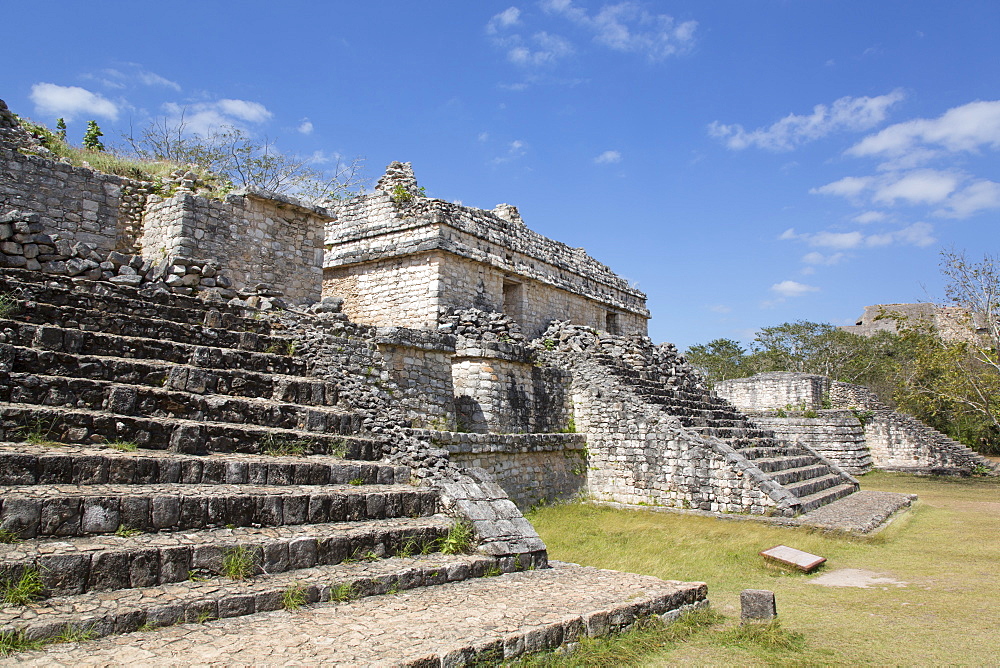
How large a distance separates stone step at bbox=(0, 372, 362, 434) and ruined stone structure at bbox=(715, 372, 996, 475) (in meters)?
14.9

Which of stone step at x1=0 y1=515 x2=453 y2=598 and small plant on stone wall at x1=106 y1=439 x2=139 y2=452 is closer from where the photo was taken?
stone step at x1=0 y1=515 x2=453 y2=598

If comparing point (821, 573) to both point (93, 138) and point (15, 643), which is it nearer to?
point (15, 643)

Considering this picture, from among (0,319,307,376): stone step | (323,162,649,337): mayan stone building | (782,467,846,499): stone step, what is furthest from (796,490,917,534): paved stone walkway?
(0,319,307,376): stone step

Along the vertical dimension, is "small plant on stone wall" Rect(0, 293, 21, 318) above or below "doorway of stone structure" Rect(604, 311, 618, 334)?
below

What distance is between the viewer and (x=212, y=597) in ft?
11.5

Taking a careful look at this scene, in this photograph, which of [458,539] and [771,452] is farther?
[771,452]

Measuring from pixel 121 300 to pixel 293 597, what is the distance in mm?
3534

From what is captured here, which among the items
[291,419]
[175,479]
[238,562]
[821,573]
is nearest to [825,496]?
[821,573]

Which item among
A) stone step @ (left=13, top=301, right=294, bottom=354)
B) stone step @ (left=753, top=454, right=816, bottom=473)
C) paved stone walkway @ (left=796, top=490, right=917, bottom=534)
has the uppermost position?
stone step @ (left=13, top=301, right=294, bottom=354)

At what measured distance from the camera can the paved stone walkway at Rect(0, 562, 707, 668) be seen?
9.77ft

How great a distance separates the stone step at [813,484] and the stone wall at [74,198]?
11001mm

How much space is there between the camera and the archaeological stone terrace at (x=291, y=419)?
12.2ft

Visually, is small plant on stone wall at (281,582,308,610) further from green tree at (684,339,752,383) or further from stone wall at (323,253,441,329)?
green tree at (684,339,752,383)

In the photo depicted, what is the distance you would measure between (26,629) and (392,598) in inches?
77.2
